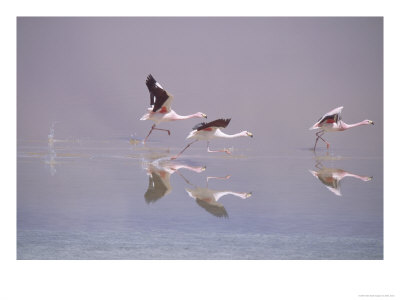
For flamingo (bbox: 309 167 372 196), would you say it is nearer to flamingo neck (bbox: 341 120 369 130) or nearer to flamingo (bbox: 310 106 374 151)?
flamingo (bbox: 310 106 374 151)

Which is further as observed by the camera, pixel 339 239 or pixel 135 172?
pixel 135 172

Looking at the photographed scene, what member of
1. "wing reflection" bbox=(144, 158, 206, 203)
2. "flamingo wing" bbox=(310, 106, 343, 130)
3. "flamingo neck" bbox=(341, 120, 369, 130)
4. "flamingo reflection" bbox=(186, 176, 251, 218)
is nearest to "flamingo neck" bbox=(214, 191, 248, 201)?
"flamingo reflection" bbox=(186, 176, 251, 218)

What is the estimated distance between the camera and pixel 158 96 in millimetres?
6441

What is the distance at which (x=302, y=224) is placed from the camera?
4738mm

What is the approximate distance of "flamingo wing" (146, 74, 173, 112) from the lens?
20.6 feet

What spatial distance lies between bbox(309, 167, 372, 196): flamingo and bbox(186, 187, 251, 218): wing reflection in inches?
39.0

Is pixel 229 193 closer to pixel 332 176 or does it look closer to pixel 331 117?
pixel 332 176

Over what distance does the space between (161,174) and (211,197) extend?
1.01 meters

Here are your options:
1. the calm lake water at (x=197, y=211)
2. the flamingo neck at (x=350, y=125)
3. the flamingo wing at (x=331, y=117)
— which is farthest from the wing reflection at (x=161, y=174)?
the flamingo neck at (x=350, y=125)
